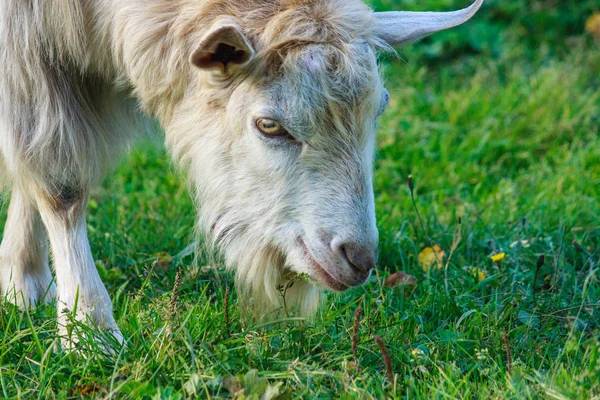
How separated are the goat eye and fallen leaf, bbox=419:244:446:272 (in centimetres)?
129

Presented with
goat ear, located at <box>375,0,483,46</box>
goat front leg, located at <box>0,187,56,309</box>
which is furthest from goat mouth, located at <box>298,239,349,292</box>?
goat front leg, located at <box>0,187,56,309</box>

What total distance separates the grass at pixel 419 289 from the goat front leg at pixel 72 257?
0.11m

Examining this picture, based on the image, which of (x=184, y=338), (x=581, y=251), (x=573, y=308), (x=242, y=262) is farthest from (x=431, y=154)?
(x=184, y=338)

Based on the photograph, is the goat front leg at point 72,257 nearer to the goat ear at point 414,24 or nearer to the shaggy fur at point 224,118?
the shaggy fur at point 224,118

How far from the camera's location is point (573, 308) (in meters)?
3.87

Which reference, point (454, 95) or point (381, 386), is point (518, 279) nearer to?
point (381, 386)

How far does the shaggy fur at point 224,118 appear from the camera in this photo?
3.28 metres

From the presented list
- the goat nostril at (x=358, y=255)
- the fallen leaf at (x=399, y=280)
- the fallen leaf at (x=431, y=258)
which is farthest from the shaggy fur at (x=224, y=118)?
the fallen leaf at (x=431, y=258)

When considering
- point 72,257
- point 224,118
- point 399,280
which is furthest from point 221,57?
point 399,280

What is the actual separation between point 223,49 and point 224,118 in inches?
10.8

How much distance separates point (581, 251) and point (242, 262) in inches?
72.5

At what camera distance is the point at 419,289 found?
410cm

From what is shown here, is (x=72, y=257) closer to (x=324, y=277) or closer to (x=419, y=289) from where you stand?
(x=324, y=277)

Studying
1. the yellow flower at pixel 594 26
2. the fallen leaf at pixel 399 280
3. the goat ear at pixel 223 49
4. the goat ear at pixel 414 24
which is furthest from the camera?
the yellow flower at pixel 594 26
